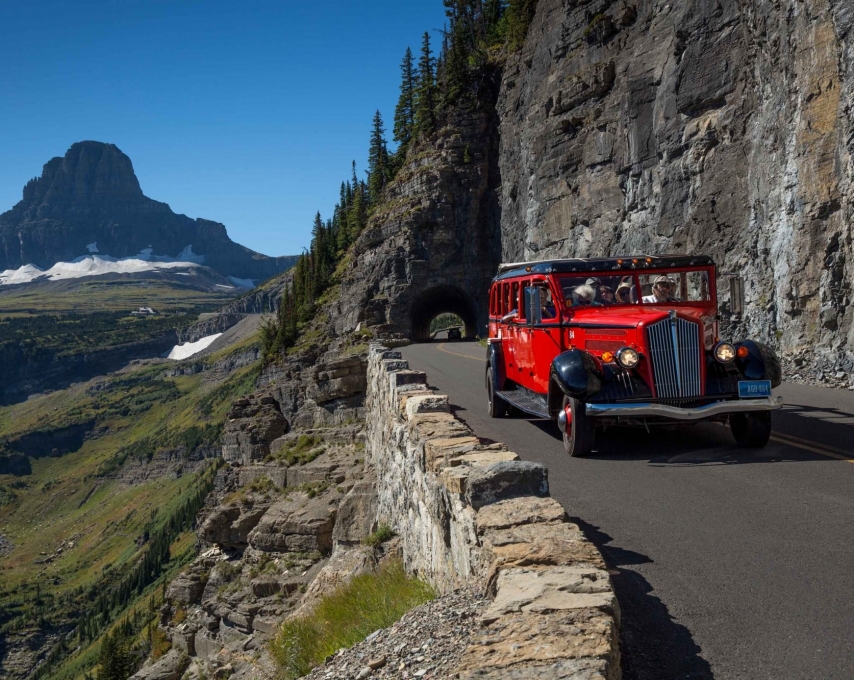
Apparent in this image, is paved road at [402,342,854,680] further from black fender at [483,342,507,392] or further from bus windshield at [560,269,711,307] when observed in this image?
black fender at [483,342,507,392]

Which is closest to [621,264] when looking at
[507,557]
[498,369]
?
[498,369]

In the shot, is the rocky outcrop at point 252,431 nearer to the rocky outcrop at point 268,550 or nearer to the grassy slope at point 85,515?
the rocky outcrop at point 268,550

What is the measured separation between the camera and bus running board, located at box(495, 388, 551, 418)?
439 inches

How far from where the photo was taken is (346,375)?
29.0 metres

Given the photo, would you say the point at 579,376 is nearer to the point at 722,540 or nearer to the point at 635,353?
the point at 635,353

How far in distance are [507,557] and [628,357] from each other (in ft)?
19.0

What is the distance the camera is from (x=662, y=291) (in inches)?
439

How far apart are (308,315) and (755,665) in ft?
230

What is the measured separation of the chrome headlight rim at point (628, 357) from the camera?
9.66 metres

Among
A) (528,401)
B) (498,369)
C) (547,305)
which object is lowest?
(528,401)

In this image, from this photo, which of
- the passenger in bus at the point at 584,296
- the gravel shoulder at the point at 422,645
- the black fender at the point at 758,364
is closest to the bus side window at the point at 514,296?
the passenger in bus at the point at 584,296

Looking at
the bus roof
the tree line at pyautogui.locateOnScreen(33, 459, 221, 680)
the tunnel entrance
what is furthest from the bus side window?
the tree line at pyautogui.locateOnScreen(33, 459, 221, 680)

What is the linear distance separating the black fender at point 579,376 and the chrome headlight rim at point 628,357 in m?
0.33

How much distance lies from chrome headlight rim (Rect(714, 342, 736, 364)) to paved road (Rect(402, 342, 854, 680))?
3.80ft
